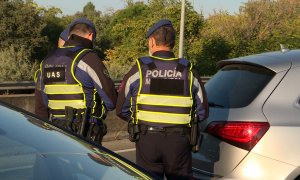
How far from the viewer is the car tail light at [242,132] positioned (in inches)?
150

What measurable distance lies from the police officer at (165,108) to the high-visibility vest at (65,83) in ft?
2.06

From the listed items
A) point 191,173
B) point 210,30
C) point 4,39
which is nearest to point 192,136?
point 191,173

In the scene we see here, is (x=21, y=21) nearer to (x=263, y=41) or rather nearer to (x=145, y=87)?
(x=263, y=41)

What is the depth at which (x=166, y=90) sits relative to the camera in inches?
147

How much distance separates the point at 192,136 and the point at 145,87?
483mm

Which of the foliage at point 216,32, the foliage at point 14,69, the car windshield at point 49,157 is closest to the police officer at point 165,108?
the car windshield at point 49,157

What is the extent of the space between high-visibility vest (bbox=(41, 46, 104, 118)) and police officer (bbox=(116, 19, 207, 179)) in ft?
Answer: 2.06

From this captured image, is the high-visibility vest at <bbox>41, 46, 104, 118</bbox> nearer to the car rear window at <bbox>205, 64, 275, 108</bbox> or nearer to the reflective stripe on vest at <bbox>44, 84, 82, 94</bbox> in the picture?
the reflective stripe on vest at <bbox>44, 84, 82, 94</bbox>

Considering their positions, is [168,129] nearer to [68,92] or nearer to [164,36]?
[164,36]

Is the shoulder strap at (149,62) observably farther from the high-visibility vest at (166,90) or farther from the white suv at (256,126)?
the white suv at (256,126)

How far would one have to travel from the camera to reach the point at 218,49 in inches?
→ 1149

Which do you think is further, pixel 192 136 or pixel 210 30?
pixel 210 30

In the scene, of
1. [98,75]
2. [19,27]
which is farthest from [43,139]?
[19,27]

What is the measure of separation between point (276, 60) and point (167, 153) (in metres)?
1.18
